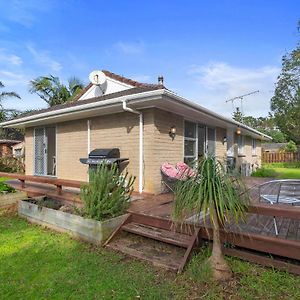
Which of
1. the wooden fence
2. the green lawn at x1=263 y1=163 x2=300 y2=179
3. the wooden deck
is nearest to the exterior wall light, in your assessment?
the wooden deck

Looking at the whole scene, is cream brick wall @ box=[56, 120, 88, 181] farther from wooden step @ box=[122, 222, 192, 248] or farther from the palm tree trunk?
the palm tree trunk

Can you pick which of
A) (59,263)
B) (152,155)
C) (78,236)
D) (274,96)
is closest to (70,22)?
(152,155)

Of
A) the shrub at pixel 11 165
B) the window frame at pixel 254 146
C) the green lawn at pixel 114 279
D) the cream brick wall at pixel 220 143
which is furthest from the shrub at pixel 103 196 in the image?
the window frame at pixel 254 146

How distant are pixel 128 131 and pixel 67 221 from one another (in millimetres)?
2964

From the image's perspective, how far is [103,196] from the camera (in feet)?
14.6

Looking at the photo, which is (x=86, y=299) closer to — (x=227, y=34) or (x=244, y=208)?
(x=244, y=208)

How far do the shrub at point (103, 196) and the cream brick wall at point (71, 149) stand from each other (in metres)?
3.83

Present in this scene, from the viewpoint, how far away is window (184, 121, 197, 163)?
26.7 ft

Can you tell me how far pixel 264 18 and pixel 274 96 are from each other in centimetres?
668

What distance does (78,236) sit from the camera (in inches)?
181

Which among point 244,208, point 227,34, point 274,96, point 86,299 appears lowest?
point 86,299

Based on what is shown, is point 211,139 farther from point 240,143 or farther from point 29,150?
point 29,150

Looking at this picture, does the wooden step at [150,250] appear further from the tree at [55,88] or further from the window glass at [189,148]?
the tree at [55,88]

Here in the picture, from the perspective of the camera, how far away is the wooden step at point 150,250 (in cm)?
354
